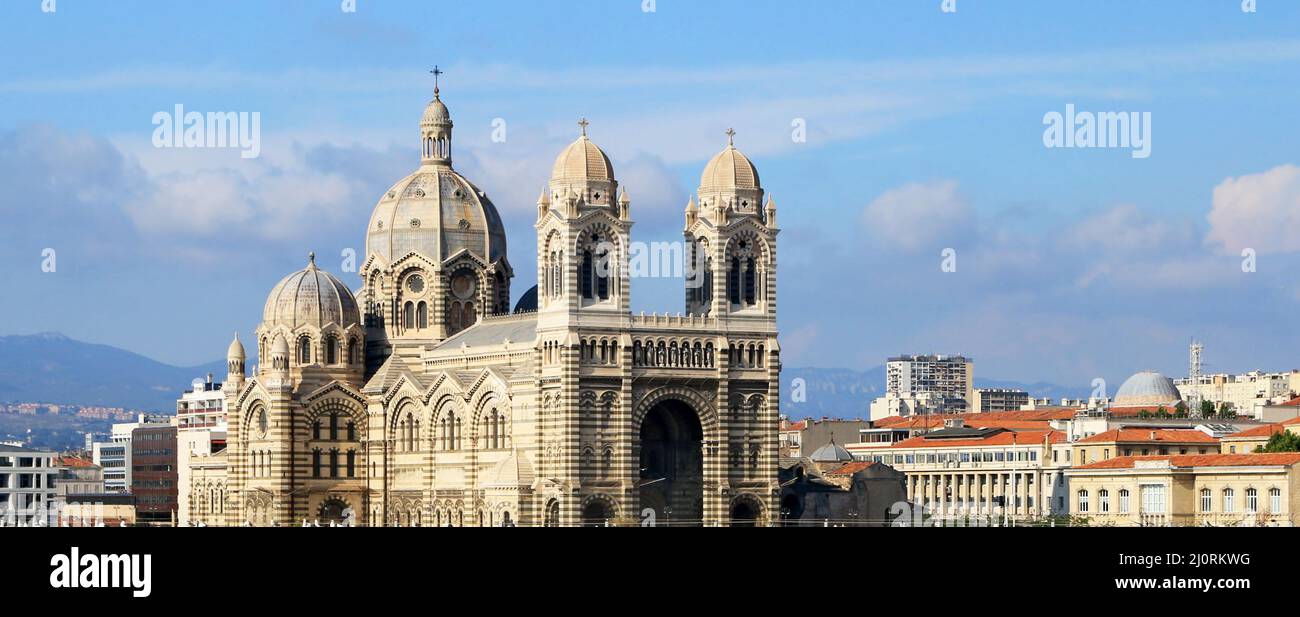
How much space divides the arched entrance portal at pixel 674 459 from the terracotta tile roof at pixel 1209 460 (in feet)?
80.9

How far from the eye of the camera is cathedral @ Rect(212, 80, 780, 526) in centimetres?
13562

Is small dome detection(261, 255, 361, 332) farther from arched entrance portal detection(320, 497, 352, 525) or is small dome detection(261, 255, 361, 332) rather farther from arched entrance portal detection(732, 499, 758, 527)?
arched entrance portal detection(732, 499, 758, 527)

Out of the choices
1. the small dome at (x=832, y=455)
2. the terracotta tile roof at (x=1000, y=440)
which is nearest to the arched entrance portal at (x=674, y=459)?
the small dome at (x=832, y=455)

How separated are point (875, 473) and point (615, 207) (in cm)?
2584

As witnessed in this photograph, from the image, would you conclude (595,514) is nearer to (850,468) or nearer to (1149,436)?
(850,468)

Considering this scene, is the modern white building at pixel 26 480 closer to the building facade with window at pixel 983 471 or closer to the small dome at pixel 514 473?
the small dome at pixel 514 473

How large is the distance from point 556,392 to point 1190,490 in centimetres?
3325

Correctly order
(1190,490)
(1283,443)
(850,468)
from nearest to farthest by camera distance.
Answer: (1190,490) → (1283,443) → (850,468)

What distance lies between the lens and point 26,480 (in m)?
189

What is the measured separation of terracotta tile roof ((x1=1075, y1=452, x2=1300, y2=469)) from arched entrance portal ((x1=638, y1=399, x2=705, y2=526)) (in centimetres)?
2467

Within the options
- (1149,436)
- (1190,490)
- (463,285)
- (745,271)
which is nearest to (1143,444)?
(1149,436)

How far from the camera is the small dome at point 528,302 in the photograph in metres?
156
